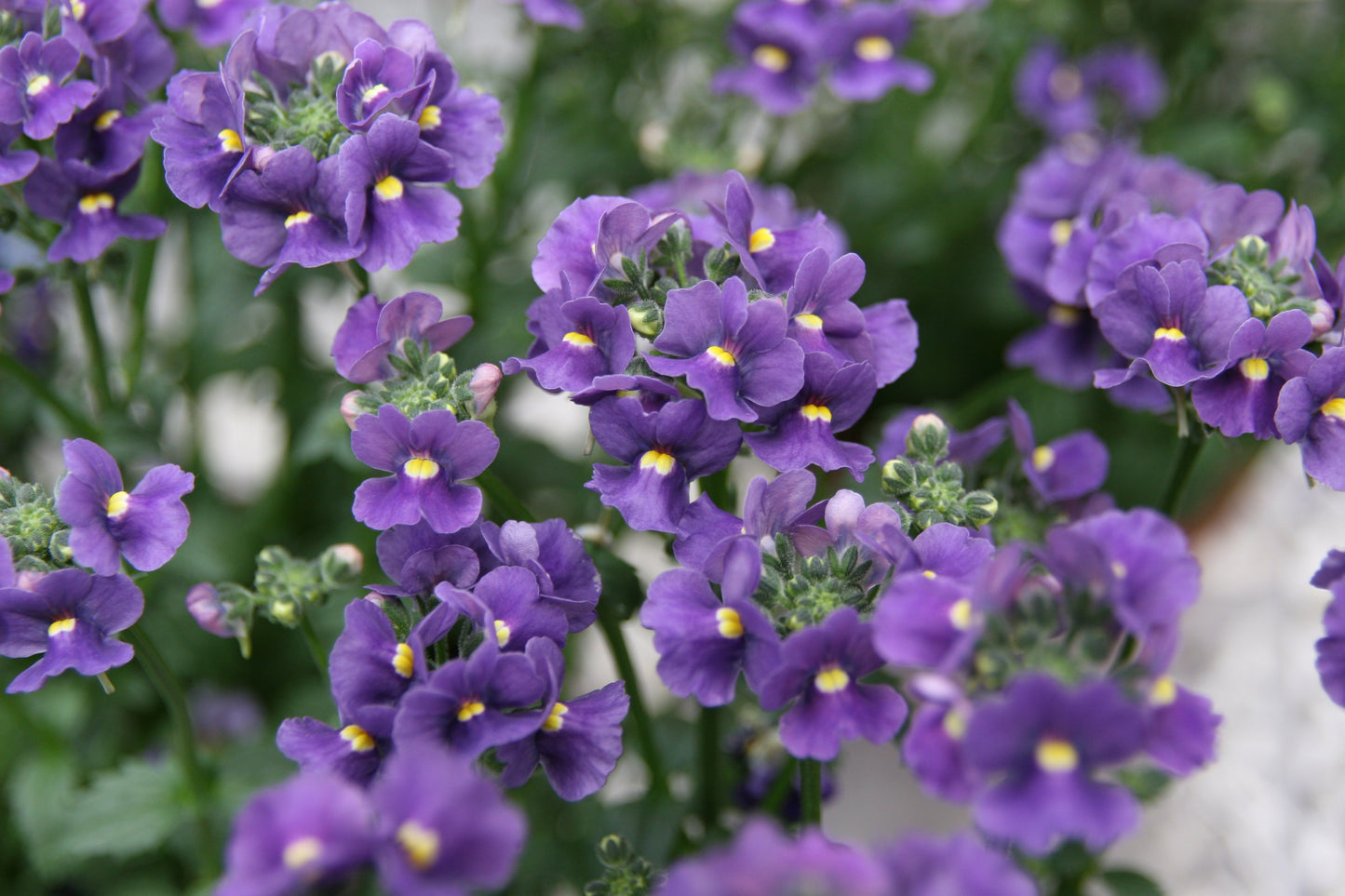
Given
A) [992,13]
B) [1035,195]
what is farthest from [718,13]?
[1035,195]

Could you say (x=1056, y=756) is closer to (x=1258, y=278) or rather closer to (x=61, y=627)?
(x=1258, y=278)

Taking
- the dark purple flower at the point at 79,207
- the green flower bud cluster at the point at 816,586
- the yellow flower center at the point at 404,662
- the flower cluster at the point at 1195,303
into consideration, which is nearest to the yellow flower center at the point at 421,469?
the yellow flower center at the point at 404,662

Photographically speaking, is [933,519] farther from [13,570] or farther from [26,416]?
[26,416]

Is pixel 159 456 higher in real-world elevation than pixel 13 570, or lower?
lower

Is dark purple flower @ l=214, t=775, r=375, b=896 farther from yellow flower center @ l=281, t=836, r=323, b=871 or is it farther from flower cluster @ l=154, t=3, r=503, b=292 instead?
flower cluster @ l=154, t=3, r=503, b=292

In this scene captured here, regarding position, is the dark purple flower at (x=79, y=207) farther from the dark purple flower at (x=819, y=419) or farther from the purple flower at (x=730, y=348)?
the dark purple flower at (x=819, y=419)
